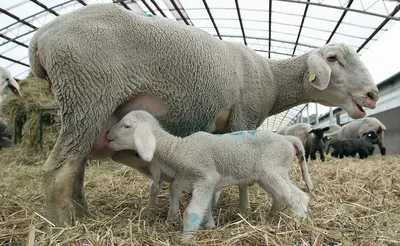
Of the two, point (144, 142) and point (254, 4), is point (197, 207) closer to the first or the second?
point (144, 142)

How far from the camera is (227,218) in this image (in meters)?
2.80

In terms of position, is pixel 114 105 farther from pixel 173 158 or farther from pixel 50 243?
pixel 50 243

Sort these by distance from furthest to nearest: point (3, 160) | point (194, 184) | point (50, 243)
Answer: point (3, 160)
point (194, 184)
point (50, 243)

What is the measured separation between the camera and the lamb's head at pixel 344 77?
314 cm

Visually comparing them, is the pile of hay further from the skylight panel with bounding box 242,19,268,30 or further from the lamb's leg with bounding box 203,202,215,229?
the skylight panel with bounding box 242,19,268,30

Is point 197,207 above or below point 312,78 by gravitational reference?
below

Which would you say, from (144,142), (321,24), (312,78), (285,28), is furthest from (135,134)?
(285,28)

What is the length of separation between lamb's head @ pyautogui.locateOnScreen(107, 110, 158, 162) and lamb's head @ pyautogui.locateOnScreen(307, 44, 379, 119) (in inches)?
52.1

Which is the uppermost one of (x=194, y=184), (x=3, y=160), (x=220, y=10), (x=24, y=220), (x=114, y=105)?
(x=114, y=105)

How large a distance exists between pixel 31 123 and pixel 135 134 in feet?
17.2

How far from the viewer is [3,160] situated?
682 centimetres

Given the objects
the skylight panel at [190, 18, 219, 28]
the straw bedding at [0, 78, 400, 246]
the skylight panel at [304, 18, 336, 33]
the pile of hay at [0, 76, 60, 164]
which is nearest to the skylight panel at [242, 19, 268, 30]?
the skylight panel at [190, 18, 219, 28]

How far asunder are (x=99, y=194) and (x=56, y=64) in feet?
4.97

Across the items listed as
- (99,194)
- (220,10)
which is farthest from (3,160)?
(220,10)
